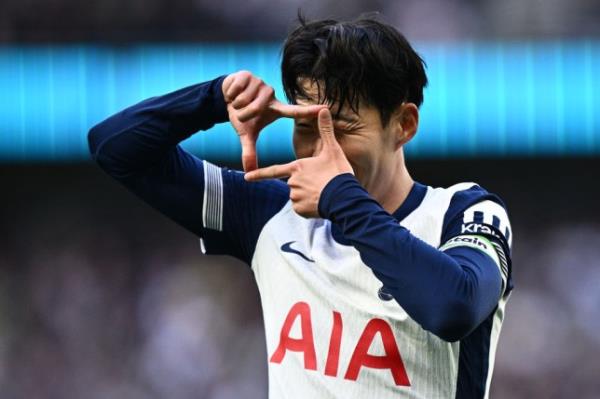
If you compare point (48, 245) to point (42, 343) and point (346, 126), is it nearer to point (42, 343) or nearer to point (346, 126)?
point (42, 343)

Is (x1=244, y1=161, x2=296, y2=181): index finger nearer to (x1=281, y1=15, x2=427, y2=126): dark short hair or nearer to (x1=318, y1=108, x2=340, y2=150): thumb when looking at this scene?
(x1=318, y1=108, x2=340, y2=150): thumb

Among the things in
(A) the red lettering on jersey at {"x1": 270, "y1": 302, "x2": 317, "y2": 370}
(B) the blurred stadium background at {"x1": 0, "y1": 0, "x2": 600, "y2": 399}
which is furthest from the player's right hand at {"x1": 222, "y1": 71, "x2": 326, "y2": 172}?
(B) the blurred stadium background at {"x1": 0, "y1": 0, "x2": 600, "y2": 399}

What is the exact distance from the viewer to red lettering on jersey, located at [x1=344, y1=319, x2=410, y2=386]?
2127 millimetres

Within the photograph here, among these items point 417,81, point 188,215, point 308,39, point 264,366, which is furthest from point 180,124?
point 264,366

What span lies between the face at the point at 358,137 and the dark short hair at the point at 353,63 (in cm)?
2

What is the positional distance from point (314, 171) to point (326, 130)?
0.09 metres

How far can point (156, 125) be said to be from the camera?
92.5 inches

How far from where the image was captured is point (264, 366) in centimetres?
623

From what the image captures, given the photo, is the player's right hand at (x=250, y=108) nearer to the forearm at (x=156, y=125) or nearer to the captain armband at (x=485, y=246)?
the forearm at (x=156, y=125)

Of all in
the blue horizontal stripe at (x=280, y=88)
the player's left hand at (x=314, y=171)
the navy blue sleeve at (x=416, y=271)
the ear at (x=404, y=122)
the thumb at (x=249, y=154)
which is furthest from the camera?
the blue horizontal stripe at (x=280, y=88)

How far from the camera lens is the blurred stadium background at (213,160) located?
215 inches

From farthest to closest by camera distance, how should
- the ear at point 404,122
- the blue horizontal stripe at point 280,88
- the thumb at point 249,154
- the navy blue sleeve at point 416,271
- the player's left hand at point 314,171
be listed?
the blue horizontal stripe at point 280,88 → the ear at point 404,122 → the thumb at point 249,154 → the player's left hand at point 314,171 → the navy blue sleeve at point 416,271

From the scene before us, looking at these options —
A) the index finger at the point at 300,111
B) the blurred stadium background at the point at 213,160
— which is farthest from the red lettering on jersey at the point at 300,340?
the blurred stadium background at the point at 213,160

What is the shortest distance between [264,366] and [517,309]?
153cm
